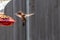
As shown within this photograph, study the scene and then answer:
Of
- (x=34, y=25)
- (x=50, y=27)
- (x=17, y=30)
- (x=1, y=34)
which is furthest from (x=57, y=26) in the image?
(x=1, y=34)

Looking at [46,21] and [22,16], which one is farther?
[46,21]

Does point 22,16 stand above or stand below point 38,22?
above

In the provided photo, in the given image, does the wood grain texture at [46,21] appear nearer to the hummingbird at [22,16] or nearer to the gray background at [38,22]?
the gray background at [38,22]

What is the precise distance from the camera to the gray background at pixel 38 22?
10.3 ft

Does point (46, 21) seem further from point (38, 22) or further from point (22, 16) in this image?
point (22, 16)

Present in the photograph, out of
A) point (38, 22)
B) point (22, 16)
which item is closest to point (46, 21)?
point (38, 22)

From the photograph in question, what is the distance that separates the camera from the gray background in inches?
123

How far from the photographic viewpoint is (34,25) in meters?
3.17

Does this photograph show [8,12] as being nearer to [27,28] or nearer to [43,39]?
[27,28]

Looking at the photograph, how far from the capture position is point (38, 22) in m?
3.19

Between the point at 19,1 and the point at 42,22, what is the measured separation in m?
0.39

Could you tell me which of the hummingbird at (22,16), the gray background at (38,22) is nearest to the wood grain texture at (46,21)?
the gray background at (38,22)

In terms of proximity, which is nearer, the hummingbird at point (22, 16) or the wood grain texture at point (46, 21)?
the hummingbird at point (22, 16)

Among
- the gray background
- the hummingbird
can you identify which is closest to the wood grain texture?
the gray background
